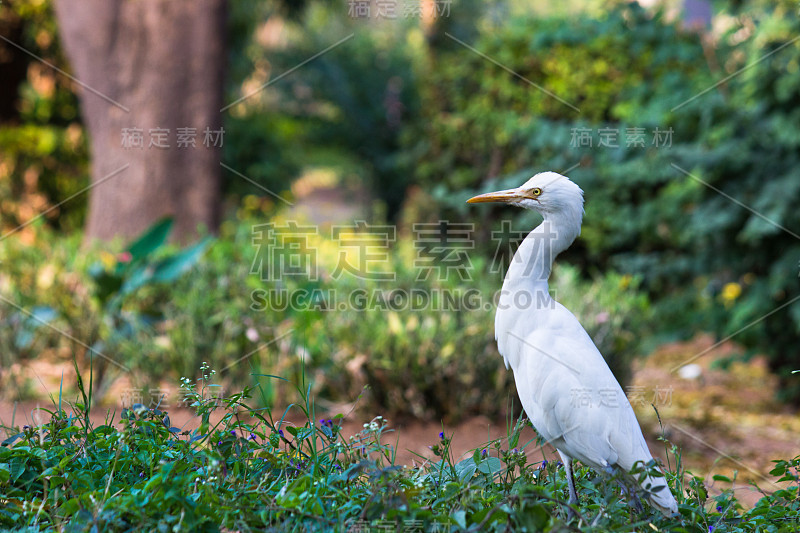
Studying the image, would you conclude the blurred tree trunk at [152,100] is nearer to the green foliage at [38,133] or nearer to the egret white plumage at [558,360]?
the green foliage at [38,133]

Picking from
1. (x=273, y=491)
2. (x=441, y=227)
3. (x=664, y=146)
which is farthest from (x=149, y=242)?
(x=664, y=146)

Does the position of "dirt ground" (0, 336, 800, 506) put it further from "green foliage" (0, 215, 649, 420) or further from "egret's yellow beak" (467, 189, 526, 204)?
"egret's yellow beak" (467, 189, 526, 204)

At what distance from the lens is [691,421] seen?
16.5 feet

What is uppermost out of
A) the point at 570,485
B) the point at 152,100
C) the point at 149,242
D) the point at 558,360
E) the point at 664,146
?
the point at 152,100

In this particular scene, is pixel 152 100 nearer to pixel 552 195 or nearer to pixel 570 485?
pixel 552 195

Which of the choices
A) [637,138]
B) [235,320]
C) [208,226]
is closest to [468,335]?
[235,320]

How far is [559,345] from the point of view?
8.09 feet

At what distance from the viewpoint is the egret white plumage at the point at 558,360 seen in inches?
93.3

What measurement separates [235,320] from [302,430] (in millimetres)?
1817

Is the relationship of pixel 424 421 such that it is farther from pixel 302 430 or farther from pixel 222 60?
pixel 222 60

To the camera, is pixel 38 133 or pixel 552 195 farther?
pixel 38 133

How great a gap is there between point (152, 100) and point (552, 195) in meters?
4.57

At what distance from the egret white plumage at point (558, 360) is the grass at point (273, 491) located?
11 cm

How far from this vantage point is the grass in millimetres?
1960
